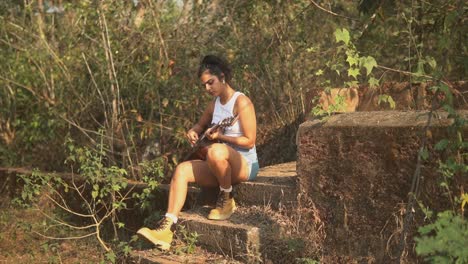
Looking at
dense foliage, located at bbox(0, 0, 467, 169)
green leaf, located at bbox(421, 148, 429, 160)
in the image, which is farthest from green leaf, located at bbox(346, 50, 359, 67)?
dense foliage, located at bbox(0, 0, 467, 169)

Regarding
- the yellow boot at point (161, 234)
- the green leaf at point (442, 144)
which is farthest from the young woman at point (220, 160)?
the green leaf at point (442, 144)

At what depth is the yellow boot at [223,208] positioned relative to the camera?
545 cm

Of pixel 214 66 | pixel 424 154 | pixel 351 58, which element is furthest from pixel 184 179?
pixel 424 154

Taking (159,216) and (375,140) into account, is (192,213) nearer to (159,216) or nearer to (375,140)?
(159,216)

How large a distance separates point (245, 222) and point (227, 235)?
22 centimetres

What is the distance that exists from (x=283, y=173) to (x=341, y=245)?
1412 millimetres

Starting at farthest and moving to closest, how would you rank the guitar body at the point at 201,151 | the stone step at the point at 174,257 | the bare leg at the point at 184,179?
the guitar body at the point at 201,151
the bare leg at the point at 184,179
the stone step at the point at 174,257

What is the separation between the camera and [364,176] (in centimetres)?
457

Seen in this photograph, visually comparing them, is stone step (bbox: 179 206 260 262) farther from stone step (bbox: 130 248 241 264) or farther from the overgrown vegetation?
the overgrown vegetation

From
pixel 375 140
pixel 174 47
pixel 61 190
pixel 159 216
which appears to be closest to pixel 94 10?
pixel 174 47

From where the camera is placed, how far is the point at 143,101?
793 centimetres

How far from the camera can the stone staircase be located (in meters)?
4.99

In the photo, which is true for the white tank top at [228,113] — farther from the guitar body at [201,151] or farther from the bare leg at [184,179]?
the bare leg at [184,179]

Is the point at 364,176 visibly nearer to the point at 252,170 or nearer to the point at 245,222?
the point at 245,222
